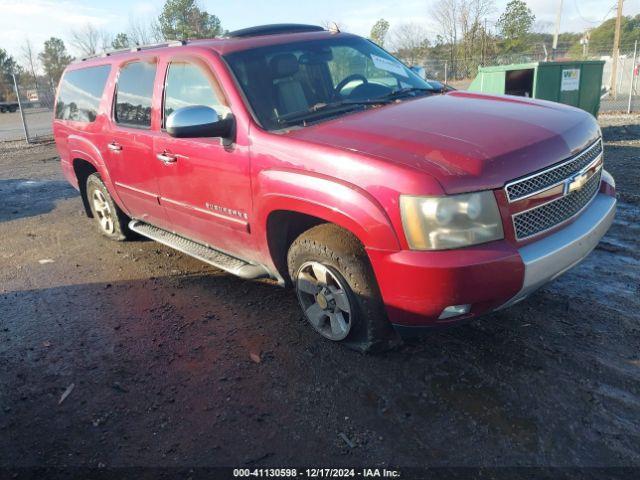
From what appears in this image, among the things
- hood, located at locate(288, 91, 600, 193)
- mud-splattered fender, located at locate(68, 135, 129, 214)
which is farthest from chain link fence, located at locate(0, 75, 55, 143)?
hood, located at locate(288, 91, 600, 193)

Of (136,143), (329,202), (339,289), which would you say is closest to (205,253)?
(136,143)

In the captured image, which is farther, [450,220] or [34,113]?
[34,113]

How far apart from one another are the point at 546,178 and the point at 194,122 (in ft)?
6.84

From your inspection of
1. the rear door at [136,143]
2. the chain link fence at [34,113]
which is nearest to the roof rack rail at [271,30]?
the rear door at [136,143]

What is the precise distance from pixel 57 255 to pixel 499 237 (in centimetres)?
490

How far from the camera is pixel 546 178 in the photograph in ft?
8.95

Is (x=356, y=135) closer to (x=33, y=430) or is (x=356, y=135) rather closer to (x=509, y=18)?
(x=33, y=430)

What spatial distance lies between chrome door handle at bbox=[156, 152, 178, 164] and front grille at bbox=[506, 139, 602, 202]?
2.50m

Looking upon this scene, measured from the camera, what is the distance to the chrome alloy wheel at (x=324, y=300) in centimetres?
313

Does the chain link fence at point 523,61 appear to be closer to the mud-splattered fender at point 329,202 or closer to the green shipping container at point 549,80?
the green shipping container at point 549,80

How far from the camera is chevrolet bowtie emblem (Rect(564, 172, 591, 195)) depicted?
9.34 ft

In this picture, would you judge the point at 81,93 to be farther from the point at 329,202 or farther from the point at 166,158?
the point at 329,202

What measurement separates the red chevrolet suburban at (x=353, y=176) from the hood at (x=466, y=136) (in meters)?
0.01

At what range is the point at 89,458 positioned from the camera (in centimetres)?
254
